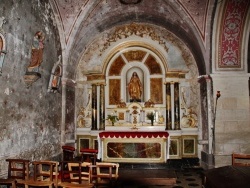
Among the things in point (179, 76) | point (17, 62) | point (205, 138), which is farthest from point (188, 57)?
point (17, 62)

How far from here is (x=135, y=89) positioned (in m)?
10.4

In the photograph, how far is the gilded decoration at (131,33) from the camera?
10.5m

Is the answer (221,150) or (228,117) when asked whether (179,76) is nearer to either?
(228,117)

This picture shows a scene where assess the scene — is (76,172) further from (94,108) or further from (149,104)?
(149,104)

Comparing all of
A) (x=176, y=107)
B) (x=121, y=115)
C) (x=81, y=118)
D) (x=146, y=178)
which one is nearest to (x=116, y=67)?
(x=121, y=115)

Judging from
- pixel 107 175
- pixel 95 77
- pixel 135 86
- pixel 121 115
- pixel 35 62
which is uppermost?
pixel 95 77

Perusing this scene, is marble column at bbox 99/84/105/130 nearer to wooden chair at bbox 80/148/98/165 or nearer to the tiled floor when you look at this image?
the tiled floor

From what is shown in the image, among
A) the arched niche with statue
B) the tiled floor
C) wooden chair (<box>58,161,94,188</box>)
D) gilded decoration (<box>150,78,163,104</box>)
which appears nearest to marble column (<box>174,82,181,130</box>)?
the arched niche with statue

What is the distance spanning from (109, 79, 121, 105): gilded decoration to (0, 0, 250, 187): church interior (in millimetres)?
40

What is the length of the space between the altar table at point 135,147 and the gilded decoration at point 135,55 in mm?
3155

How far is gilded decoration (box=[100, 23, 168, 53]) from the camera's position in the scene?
10469mm

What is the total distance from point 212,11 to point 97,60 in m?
Result: 4.77

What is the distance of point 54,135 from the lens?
331 inches

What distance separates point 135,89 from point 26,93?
4745mm
